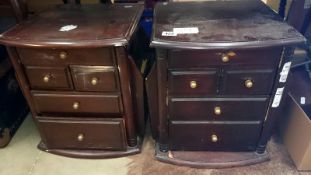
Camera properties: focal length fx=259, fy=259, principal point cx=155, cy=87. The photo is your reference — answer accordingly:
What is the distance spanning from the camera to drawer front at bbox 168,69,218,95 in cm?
107

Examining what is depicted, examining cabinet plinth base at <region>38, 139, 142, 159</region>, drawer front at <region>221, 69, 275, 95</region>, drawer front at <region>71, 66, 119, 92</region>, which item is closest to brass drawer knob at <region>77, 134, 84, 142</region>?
cabinet plinth base at <region>38, 139, 142, 159</region>

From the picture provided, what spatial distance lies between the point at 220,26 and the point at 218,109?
363mm

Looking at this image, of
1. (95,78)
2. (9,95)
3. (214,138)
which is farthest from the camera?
(9,95)

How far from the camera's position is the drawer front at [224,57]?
39.4 inches

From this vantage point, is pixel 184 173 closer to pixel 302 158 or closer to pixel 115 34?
pixel 302 158

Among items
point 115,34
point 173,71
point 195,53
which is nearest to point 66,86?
point 115,34

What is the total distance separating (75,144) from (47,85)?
37 centimetres

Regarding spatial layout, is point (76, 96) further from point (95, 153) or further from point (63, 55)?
point (95, 153)

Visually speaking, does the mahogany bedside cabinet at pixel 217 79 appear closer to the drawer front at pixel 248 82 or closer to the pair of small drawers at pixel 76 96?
the drawer front at pixel 248 82

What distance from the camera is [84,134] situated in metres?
1.33

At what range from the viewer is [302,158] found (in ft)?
4.02

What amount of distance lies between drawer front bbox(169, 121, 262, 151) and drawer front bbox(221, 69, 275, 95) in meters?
0.19

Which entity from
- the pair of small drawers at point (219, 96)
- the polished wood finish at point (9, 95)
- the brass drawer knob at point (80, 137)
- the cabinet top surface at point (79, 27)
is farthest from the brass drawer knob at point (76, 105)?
the polished wood finish at point (9, 95)

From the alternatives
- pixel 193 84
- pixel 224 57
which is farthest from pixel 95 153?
pixel 224 57
